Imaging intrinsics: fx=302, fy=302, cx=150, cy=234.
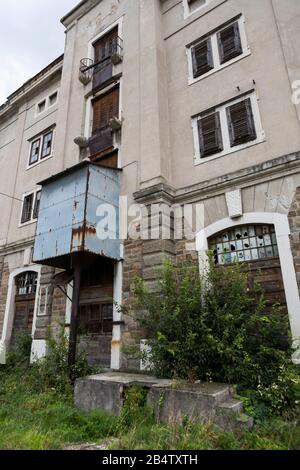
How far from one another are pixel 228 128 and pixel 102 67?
20.0 ft

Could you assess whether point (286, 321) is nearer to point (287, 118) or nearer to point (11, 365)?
point (287, 118)

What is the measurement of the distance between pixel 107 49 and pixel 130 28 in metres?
1.12

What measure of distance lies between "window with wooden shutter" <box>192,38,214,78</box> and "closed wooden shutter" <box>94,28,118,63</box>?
3.30m

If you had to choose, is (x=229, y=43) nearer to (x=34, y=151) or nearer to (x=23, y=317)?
(x=34, y=151)

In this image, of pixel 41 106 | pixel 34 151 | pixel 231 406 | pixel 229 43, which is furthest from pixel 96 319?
pixel 41 106

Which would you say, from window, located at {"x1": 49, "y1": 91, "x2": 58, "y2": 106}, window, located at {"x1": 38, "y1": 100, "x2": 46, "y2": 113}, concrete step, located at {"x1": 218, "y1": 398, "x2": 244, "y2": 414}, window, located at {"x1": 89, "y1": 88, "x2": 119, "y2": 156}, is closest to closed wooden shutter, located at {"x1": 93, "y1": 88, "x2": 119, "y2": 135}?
window, located at {"x1": 89, "y1": 88, "x2": 119, "y2": 156}

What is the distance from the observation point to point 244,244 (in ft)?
22.5

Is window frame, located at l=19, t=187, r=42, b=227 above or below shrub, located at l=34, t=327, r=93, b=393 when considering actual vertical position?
above

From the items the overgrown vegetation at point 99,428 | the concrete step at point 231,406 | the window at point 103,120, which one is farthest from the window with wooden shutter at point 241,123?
the overgrown vegetation at point 99,428

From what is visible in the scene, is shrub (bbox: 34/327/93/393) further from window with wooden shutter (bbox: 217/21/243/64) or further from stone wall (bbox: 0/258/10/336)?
window with wooden shutter (bbox: 217/21/243/64)

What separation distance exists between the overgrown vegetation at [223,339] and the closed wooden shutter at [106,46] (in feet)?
30.0

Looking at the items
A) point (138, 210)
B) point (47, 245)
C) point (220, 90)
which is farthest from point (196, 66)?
point (47, 245)

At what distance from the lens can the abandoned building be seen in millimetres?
6797

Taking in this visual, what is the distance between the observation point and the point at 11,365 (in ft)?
29.6
